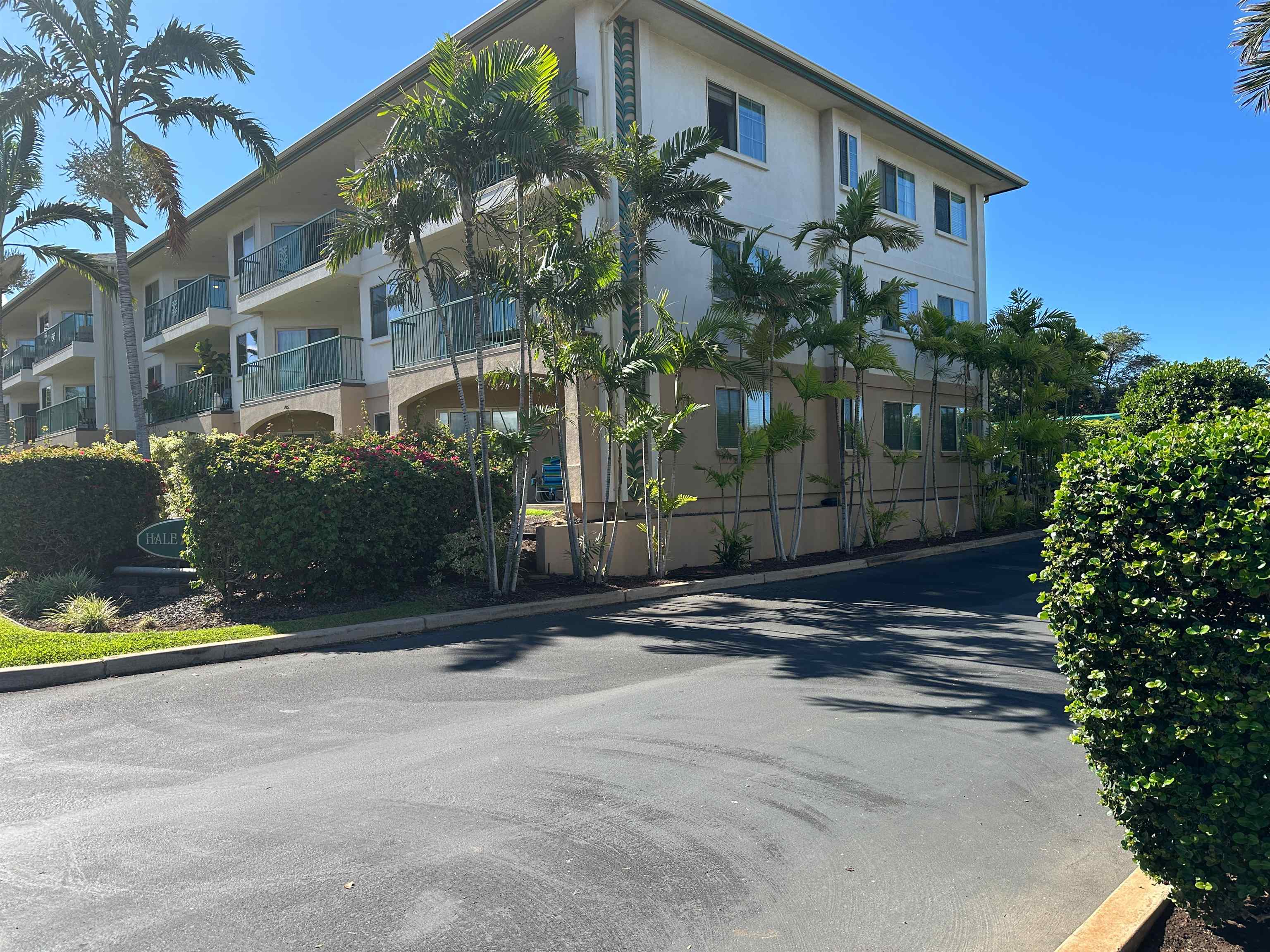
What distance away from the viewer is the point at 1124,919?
3.38 meters

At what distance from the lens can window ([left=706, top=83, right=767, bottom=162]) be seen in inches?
694

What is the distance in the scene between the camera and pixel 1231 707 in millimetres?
3135

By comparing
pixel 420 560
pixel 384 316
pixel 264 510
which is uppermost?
pixel 384 316

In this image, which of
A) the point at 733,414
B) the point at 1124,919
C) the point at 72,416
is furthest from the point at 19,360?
the point at 1124,919

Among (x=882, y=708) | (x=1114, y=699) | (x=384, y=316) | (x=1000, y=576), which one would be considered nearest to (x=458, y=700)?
(x=882, y=708)

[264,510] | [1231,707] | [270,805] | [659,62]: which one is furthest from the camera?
[659,62]

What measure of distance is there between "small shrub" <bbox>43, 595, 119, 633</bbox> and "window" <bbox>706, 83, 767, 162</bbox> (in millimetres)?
12813

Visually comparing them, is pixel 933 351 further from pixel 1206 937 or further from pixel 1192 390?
pixel 1206 937

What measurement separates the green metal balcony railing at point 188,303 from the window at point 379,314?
28.6 feet

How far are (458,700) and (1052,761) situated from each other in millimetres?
4289

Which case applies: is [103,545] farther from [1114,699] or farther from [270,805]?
[1114,699]

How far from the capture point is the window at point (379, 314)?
2069 centimetres

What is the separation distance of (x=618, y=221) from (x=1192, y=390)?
35.9ft

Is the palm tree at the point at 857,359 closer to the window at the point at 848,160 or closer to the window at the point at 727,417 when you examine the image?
the window at the point at 727,417
